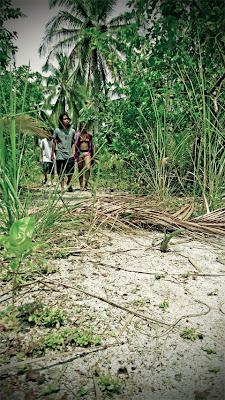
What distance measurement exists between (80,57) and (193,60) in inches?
703

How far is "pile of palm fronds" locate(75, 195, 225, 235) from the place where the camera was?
8.60 feet

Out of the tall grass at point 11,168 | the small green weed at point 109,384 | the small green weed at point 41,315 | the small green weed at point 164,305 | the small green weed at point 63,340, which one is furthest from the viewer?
the tall grass at point 11,168

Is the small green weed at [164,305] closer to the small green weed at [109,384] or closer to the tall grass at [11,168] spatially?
the small green weed at [109,384]

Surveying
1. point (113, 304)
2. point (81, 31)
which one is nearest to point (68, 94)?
point (81, 31)

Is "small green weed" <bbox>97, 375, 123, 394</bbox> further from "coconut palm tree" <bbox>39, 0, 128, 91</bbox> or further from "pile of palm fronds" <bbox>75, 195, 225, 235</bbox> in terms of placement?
"coconut palm tree" <bbox>39, 0, 128, 91</bbox>

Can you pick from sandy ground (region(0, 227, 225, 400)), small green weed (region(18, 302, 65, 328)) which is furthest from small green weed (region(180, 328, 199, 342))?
small green weed (region(18, 302, 65, 328))

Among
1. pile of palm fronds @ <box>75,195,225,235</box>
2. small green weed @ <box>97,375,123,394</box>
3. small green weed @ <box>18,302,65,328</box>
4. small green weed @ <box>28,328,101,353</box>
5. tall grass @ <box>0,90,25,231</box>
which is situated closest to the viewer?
small green weed @ <box>97,375,123,394</box>

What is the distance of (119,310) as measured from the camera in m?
1.51

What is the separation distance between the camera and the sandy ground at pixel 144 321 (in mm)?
1089

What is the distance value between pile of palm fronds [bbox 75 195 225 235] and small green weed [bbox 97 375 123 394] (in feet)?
4.91

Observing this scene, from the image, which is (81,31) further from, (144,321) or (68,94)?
(144,321)

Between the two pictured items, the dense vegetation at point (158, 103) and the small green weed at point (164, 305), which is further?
the dense vegetation at point (158, 103)

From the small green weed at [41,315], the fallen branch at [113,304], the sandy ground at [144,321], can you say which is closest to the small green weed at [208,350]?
the sandy ground at [144,321]

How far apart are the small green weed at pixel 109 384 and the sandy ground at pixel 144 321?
1 centimetres
